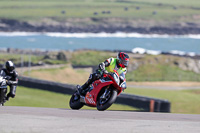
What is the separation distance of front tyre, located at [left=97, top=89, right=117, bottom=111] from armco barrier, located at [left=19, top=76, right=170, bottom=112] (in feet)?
37.5

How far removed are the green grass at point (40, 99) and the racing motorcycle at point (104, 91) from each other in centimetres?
1179

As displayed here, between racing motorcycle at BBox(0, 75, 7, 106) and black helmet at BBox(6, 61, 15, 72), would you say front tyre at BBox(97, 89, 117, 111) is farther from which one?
black helmet at BBox(6, 61, 15, 72)

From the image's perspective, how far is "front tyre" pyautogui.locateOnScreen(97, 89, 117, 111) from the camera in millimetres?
12383

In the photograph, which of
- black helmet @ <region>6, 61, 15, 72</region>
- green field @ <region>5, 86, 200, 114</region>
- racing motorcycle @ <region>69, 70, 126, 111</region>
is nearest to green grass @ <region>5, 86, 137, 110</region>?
green field @ <region>5, 86, 200, 114</region>

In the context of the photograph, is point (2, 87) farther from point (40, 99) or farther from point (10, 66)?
point (40, 99)

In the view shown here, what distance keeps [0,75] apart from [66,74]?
38031 millimetres

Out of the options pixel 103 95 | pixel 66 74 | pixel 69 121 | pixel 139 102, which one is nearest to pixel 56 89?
pixel 139 102

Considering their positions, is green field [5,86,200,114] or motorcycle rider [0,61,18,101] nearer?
motorcycle rider [0,61,18,101]

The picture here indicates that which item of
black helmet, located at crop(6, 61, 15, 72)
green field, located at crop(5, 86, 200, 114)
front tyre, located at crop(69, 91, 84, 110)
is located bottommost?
green field, located at crop(5, 86, 200, 114)

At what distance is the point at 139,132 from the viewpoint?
26.6 feet

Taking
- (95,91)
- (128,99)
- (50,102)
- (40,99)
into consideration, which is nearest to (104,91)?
(95,91)

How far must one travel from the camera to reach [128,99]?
2556cm

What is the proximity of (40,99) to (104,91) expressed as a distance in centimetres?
1450

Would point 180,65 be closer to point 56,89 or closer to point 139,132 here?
point 56,89
